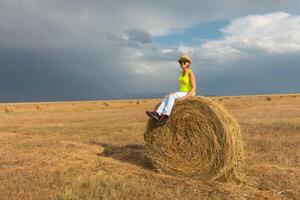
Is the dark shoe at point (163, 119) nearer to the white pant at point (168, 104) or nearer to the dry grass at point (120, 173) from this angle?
the white pant at point (168, 104)

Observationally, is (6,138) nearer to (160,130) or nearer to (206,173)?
(160,130)

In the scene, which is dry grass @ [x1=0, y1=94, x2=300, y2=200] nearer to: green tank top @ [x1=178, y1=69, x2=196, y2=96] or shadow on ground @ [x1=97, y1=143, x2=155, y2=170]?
shadow on ground @ [x1=97, y1=143, x2=155, y2=170]

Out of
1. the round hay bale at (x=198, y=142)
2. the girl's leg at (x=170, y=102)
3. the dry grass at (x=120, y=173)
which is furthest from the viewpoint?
the girl's leg at (x=170, y=102)

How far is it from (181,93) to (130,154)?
2.47m

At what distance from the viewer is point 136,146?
522 inches

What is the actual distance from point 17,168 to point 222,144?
165 inches

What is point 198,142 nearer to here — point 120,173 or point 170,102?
point 170,102

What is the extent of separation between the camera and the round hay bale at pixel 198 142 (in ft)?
29.8

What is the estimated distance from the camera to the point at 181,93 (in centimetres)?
1009

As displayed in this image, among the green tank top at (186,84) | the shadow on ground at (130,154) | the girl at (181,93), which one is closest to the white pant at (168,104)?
the girl at (181,93)

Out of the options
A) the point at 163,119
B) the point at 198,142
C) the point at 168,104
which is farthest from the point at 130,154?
the point at 198,142

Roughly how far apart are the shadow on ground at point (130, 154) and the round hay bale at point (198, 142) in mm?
526

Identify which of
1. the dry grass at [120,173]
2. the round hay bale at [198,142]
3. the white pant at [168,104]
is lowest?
the dry grass at [120,173]

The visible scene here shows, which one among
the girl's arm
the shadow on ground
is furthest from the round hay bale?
the shadow on ground
